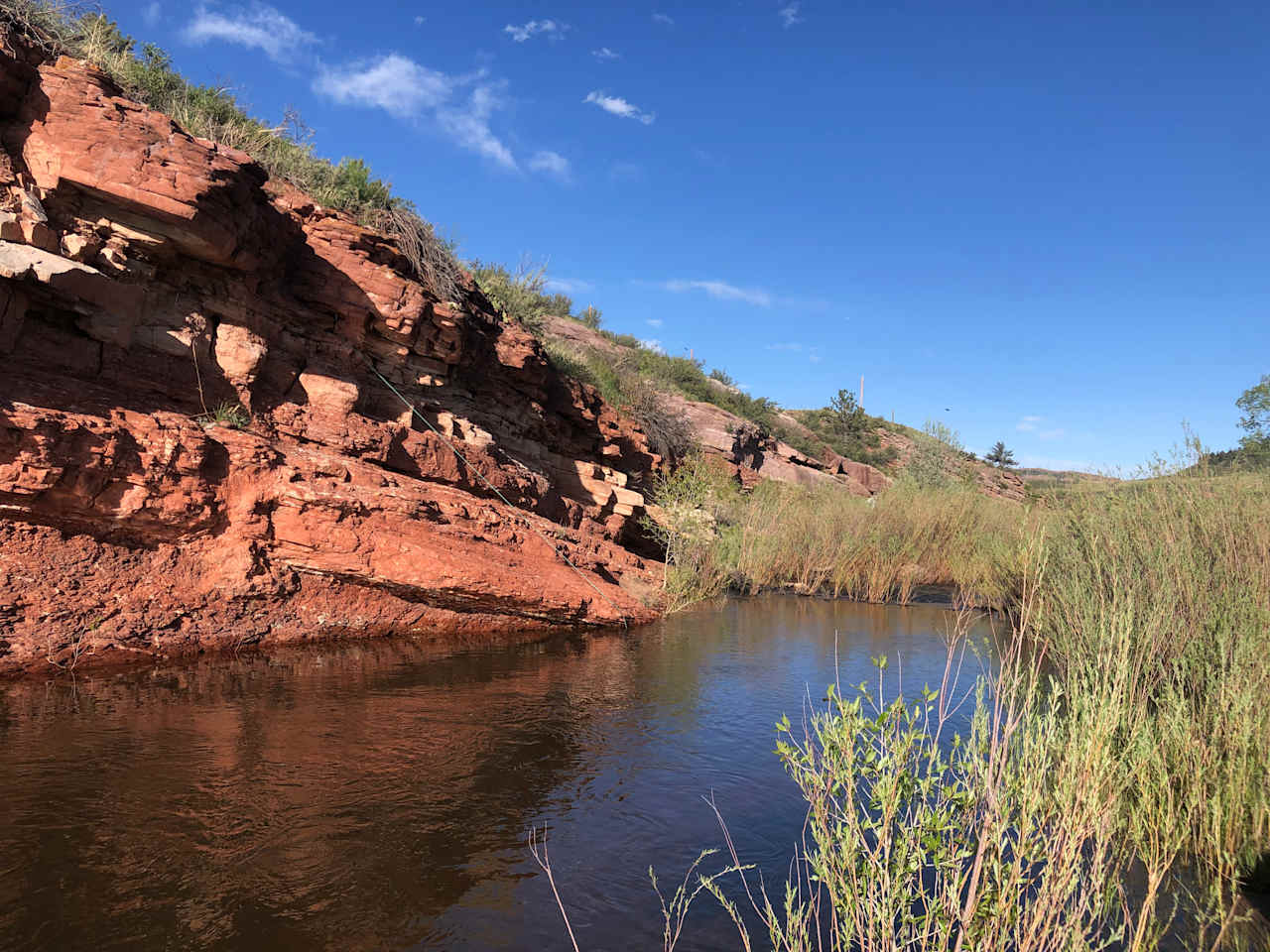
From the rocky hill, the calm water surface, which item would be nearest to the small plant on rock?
the calm water surface

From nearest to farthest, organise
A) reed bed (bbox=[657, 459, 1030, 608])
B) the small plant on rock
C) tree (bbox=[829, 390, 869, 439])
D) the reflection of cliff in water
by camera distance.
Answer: the reflection of cliff in water < the small plant on rock < reed bed (bbox=[657, 459, 1030, 608]) < tree (bbox=[829, 390, 869, 439])

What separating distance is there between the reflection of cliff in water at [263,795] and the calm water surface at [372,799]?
0.7 inches

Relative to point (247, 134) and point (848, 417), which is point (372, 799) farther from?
point (848, 417)

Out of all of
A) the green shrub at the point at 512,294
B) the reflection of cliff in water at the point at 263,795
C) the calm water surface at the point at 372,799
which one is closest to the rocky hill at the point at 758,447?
the green shrub at the point at 512,294

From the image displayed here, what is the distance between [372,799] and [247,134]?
1310cm

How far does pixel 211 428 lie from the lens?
29.5 feet

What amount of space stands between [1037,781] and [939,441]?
3765cm

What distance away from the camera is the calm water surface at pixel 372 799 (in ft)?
11.9

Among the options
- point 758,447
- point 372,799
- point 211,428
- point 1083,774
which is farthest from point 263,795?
point 758,447

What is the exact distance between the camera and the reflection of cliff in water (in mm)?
3598

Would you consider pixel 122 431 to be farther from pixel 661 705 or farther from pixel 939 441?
pixel 939 441

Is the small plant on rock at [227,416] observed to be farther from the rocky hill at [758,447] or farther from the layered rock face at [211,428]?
the rocky hill at [758,447]

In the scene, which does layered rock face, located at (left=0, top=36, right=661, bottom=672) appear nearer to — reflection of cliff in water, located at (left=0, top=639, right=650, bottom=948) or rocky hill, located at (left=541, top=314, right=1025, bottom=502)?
reflection of cliff in water, located at (left=0, top=639, right=650, bottom=948)

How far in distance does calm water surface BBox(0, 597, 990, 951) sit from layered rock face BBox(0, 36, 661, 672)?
109 cm
